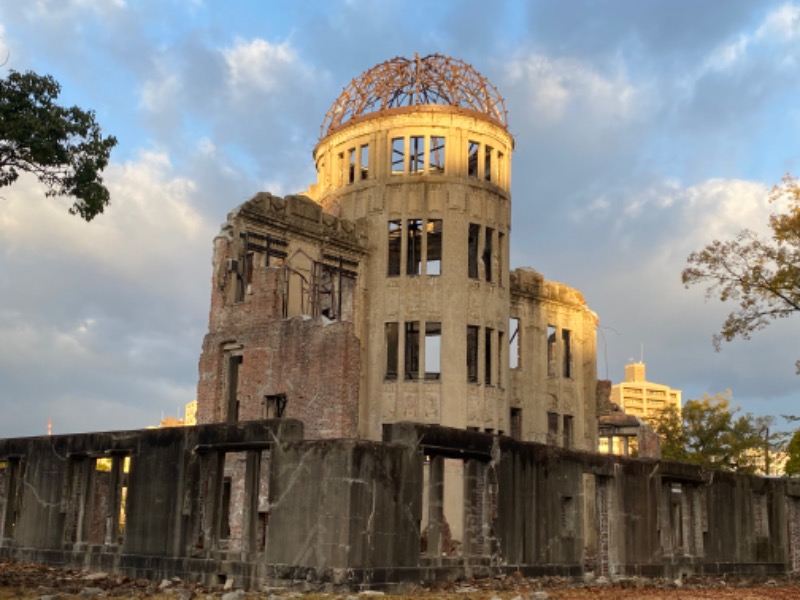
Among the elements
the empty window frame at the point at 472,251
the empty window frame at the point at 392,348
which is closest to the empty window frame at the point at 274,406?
the empty window frame at the point at 392,348

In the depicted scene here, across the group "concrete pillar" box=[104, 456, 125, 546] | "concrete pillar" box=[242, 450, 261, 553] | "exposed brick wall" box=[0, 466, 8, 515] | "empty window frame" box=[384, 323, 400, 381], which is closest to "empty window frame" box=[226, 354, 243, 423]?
"empty window frame" box=[384, 323, 400, 381]

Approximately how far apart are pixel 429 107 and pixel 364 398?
984cm

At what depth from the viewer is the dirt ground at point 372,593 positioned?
14836mm

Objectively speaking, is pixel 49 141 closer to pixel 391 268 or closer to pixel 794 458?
pixel 391 268

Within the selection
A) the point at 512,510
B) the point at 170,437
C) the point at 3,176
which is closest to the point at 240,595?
the point at 170,437

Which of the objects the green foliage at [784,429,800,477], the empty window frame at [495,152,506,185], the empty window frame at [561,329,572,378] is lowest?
the green foliage at [784,429,800,477]

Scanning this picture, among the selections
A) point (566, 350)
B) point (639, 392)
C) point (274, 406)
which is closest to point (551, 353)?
point (566, 350)

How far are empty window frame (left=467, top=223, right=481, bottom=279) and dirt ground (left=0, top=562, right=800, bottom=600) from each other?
14149mm

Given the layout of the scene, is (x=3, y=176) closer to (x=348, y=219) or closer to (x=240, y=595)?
(x=240, y=595)

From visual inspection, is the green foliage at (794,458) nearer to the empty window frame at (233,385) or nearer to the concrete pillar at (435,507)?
the empty window frame at (233,385)

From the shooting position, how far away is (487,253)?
33000 millimetres

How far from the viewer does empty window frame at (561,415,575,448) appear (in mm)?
37344

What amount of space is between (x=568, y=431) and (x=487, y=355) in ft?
24.3

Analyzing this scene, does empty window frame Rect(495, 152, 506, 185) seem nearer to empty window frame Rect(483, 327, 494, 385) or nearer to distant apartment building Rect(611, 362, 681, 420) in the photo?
empty window frame Rect(483, 327, 494, 385)
